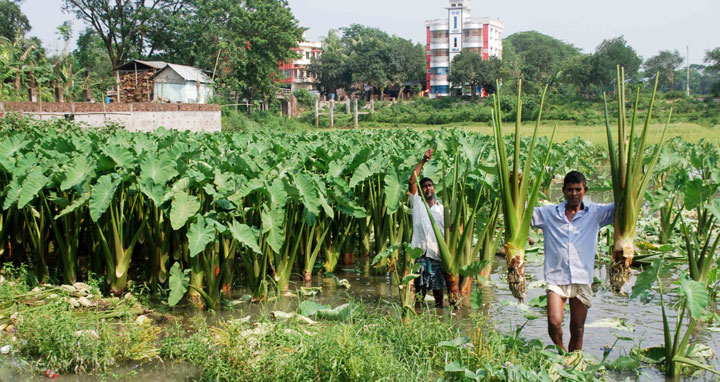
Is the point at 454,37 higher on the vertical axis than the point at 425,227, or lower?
higher

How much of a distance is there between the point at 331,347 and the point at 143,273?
4.34m

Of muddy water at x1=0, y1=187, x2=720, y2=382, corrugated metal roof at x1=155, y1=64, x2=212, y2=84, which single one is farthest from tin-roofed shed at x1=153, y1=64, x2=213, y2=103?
muddy water at x1=0, y1=187, x2=720, y2=382

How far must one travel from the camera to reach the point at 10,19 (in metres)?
49.8

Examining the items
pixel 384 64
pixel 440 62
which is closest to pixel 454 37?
pixel 440 62

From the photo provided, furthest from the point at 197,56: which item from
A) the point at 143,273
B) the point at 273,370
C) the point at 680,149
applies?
the point at 273,370

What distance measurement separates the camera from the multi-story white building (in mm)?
74188

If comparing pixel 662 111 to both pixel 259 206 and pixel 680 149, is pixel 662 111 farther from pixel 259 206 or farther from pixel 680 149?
pixel 259 206

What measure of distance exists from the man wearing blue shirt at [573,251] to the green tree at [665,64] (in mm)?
74000

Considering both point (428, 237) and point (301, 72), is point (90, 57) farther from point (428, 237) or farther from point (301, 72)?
point (428, 237)

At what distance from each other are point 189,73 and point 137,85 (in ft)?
9.15

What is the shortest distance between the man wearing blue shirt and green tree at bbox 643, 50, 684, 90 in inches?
2913

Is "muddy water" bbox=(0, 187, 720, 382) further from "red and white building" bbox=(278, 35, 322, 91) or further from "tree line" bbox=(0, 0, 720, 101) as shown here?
"red and white building" bbox=(278, 35, 322, 91)

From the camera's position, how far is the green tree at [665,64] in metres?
73.4

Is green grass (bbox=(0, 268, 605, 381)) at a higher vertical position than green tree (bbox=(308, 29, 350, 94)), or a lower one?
lower
